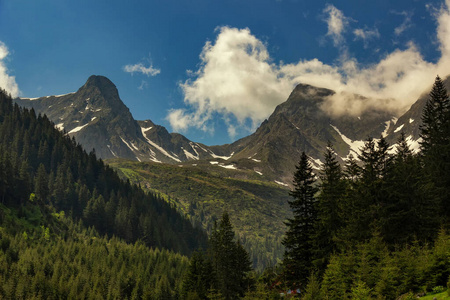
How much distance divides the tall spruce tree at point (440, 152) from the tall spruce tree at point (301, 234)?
13.7 meters

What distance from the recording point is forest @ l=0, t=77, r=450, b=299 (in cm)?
2836

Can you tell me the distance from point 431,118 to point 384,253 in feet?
112

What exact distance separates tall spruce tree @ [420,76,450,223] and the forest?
0.52 feet

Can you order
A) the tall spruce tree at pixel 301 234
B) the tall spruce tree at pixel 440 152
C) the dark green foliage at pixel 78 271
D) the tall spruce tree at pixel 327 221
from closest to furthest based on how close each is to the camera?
the tall spruce tree at pixel 327 221 → the tall spruce tree at pixel 301 234 → the tall spruce tree at pixel 440 152 → the dark green foliage at pixel 78 271

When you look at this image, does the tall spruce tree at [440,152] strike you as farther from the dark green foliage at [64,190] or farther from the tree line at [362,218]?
the dark green foliage at [64,190]

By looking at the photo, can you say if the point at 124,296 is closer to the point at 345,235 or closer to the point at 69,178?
the point at 345,235

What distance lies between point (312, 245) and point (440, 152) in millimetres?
22763

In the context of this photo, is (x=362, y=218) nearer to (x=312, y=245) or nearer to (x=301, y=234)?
(x=312, y=245)

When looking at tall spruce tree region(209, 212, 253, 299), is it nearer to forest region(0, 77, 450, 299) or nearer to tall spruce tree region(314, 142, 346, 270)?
forest region(0, 77, 450, 299)

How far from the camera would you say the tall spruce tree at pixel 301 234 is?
4000 centimetres

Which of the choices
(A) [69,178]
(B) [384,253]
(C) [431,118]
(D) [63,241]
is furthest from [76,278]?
(A) [69,178]

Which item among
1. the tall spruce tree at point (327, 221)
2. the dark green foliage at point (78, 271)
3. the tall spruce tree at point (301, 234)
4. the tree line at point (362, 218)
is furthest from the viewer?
the dark green foliage at point (78, 271)

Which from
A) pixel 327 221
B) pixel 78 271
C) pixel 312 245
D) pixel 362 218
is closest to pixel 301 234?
pixel 312 245

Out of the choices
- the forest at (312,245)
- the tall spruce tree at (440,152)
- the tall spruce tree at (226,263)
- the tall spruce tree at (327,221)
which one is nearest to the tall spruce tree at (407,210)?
the forest at (312,245)
